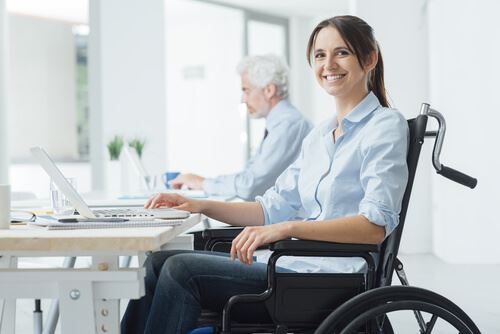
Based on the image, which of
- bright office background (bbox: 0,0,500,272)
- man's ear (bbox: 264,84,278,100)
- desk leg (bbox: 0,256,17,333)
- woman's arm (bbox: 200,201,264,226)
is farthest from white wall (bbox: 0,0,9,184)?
woman's arm (bbox: 200,201,264,226)

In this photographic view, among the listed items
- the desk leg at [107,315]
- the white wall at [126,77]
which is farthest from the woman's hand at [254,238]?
the white wall at [126,77]

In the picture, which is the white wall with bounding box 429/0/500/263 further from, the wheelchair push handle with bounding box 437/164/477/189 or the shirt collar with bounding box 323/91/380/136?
the wheelchair push handle with bounding box 437/164/477/189

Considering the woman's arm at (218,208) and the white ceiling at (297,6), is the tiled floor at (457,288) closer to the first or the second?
the woman's arm at (218,208)

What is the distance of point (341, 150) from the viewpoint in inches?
80.2

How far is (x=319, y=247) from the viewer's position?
1.70 meters

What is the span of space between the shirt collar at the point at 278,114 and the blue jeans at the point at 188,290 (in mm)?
1864

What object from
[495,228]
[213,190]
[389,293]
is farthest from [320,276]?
[495,228]

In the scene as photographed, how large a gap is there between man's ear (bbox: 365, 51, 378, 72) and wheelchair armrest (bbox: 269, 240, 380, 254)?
545 millimetres

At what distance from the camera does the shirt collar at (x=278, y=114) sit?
3712 millimetres

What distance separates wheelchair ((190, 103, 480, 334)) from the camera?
1634mm

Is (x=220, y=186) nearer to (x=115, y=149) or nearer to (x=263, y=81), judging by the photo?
(x=263, y=81)

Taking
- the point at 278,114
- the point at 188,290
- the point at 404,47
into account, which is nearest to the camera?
the point at 188,290

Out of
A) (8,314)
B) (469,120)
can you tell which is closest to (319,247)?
(8,314)

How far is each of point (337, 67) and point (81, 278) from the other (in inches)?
35.9
